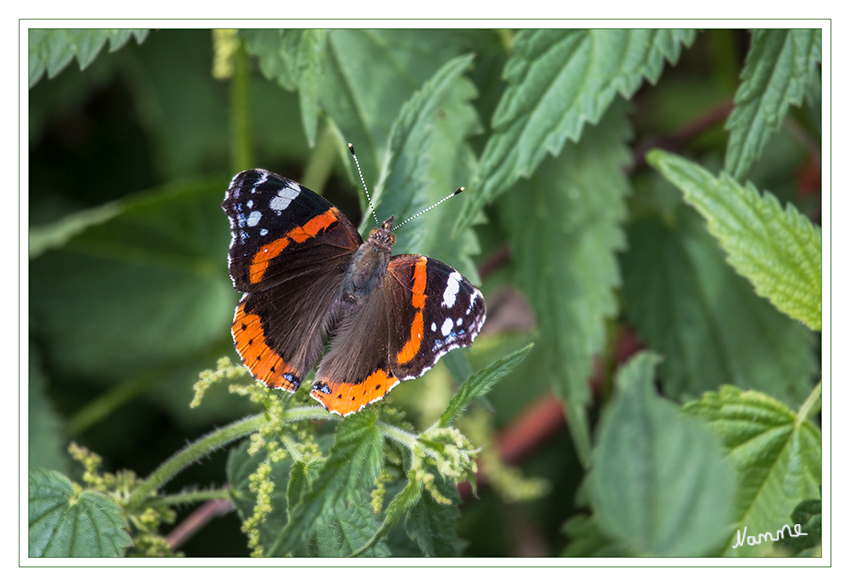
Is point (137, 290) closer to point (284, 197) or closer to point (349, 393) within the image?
point (284, 197)

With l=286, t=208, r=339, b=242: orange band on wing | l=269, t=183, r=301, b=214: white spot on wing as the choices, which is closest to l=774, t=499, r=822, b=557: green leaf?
l=286, t=208, r=339, b=242: orange band on wing

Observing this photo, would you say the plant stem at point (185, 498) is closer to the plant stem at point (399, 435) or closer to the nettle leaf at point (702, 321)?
the plant stem at point (399, 435)

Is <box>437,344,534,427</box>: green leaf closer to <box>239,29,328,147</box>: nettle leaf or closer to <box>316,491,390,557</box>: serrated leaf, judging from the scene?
<box>316,491,390,557</box>: serrated leaf

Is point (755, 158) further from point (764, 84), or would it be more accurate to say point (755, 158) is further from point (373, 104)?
point (373, 104)

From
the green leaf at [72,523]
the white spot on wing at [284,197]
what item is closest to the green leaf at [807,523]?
the white spot on wing at [284,197]

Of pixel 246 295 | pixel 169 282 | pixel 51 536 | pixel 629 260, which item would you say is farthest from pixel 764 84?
pixel 169 282
